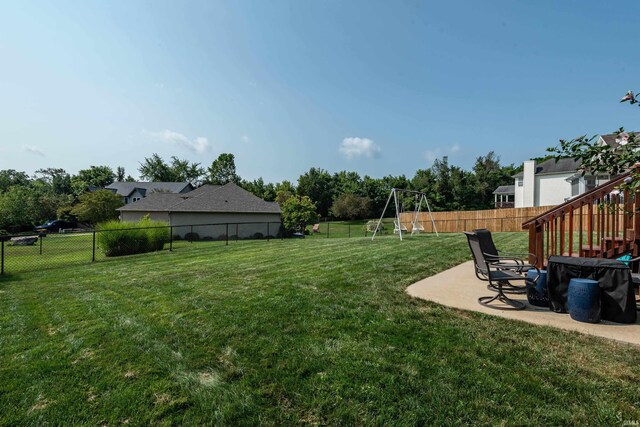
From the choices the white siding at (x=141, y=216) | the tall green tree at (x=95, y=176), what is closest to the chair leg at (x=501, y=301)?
the white siding at (x=141, y=216)

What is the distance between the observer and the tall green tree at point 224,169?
53531 mm

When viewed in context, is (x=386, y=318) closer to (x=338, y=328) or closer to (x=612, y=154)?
(x=338, y=328)

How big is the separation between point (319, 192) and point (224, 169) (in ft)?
56.3

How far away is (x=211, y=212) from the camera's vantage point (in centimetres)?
2436

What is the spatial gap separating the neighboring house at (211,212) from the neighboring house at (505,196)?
2838 cm

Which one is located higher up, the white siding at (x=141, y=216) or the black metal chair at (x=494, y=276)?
the white siding at (x=141, y=216)

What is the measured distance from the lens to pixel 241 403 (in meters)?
2.31

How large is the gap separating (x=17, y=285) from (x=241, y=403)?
8.11 meters

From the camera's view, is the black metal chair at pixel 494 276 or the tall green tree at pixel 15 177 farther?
the tall green tree at pixel 15 177

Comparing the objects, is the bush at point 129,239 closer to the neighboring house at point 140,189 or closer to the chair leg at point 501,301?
the chair leg at point 501,301

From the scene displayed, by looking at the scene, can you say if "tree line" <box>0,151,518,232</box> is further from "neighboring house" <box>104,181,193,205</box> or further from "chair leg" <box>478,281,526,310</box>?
"chair leg" <box>478,281,526,310</box>

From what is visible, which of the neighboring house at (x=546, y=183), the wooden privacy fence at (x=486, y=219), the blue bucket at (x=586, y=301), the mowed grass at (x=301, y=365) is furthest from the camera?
the neighboring house at (x=546, y=183)

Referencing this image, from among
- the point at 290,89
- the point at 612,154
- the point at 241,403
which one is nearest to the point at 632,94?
the point at 612,154

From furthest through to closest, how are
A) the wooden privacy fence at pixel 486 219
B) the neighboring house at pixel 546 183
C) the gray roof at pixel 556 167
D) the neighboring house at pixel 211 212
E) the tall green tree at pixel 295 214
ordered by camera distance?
the neighboring house at pixel 546 183 < the gray roof at pixel 556 167 < the tall green tree at pixel 295 214 < the wooden privacy fence at pixel 486 219 < the neighboring house at pixel 211 212
